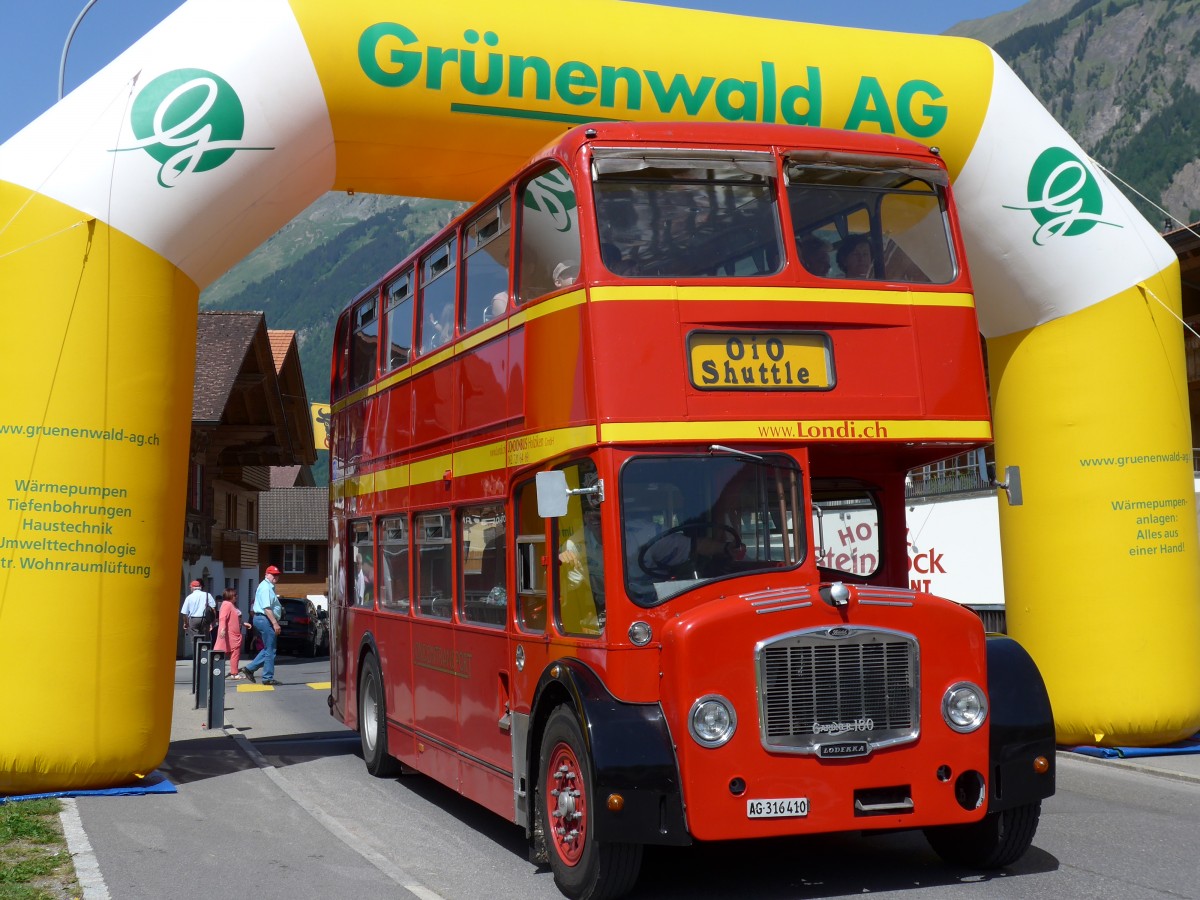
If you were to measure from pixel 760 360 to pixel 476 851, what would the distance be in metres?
3.70

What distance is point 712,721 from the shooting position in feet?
23.2

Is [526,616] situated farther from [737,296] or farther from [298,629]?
[298,629]

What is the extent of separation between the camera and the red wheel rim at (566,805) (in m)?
7.40

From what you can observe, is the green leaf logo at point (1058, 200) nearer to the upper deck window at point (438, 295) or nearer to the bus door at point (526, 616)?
the upper deck window at point (438, 295)

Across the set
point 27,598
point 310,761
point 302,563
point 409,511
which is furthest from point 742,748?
point 302,563

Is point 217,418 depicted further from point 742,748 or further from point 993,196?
point 742,748

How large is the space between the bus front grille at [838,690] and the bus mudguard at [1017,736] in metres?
0.53

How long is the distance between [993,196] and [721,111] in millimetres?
2543

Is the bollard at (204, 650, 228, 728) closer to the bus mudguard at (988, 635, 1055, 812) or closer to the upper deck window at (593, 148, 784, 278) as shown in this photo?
the upper deck window at (593, 148, 784, 278)

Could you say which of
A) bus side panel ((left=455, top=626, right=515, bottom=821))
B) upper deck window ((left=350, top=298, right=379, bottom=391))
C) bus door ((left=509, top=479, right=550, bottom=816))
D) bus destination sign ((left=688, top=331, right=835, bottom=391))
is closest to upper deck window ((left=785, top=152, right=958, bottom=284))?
bus destination sign ((left=688, top=331, right=835, bottom=391))

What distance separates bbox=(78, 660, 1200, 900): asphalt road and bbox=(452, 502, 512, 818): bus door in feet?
1.52

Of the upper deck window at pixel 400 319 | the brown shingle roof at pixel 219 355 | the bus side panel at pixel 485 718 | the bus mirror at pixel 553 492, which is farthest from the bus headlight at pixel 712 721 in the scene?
the brown shingle roof at pixel 219 355

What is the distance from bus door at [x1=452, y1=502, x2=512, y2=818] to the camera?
356 inches

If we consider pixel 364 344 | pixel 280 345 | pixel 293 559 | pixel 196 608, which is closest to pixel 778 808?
pixel 364 344
